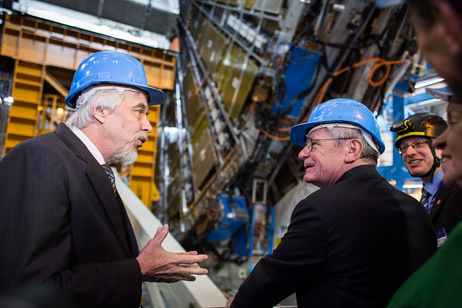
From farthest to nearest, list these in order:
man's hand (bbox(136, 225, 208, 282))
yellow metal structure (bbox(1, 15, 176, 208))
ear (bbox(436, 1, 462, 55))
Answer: yellow metal structure (bbox(1, 15, 176, 208)), man's hand (bbox(136, 225, 208, 282)), ear (bbox(436, 1, 462, 55))

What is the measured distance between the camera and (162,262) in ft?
4.90

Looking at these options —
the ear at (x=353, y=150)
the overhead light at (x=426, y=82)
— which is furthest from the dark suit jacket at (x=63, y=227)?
the overhead light at (x=426, y=82)

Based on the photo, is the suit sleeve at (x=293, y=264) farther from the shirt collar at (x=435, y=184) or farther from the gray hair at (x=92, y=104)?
the shirt collar at (x=435, y=184)

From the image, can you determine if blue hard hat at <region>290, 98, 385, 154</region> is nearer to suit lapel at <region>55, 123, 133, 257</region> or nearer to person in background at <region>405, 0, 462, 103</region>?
suit lapel at <region>55, 123, 133, 257</region>

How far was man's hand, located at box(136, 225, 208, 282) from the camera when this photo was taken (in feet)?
4.79

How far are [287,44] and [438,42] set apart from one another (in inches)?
202

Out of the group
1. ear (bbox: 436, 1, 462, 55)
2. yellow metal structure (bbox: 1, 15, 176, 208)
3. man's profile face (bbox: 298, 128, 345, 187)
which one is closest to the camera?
ear (bbox: 436, 1, 462, 55)

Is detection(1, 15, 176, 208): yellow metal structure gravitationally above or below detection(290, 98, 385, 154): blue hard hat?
below

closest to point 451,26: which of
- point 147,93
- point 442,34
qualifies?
point 442,34

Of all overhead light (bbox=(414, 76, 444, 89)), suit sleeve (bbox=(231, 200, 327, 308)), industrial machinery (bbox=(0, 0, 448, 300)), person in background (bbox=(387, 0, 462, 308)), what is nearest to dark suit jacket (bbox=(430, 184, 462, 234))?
suit sleeve (bbox=(231, 200, 327, 308))

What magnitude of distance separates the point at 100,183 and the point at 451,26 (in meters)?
1.39

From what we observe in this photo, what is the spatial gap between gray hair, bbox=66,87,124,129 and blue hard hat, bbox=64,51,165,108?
5 cm

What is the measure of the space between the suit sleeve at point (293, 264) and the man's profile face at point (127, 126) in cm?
98

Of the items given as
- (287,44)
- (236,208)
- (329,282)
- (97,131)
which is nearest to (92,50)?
(287,44)
